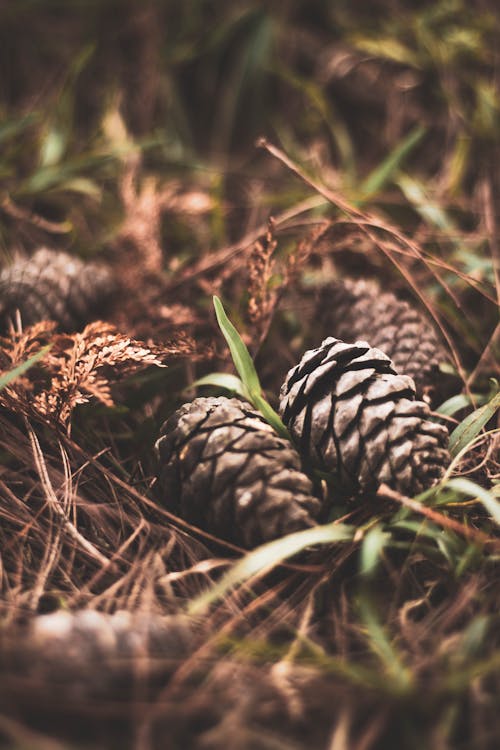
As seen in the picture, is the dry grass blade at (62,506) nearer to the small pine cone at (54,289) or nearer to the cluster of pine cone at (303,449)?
the cluster of pine cone at (303,449)

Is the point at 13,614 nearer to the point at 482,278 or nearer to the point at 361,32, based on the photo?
the point at 482,278

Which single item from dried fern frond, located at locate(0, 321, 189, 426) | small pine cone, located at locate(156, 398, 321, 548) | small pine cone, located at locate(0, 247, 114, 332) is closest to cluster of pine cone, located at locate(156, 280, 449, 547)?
small pine cone, located at locate(156, 398, 321, 548)

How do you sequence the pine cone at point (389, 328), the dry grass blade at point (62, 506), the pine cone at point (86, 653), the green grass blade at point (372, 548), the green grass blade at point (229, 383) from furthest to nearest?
the pine cone at point (389, 328) < the green grass blade at point (229, 383) < the dry grass blade at point (62, 506) < the green grass blade at point (372, 548) < the pine cone at point (86, 653)

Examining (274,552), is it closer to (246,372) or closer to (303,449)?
(303,449)

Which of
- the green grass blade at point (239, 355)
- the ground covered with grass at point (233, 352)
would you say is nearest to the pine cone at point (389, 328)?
the ground covered with grass at point (233, 352)

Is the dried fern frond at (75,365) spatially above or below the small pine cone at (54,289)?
below

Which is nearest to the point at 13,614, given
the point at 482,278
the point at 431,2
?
the point at 482,278

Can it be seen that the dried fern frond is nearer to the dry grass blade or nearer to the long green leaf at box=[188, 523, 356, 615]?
the dry grass blade
